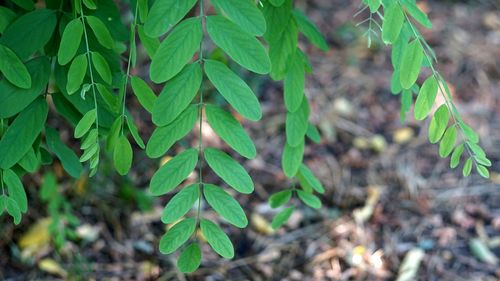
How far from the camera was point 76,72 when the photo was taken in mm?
1484

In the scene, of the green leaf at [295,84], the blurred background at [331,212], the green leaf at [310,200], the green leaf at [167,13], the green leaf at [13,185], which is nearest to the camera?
the green leaf at [167,13]

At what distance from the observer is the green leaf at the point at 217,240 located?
152cm

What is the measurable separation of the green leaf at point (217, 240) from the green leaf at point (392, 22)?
0.54 m

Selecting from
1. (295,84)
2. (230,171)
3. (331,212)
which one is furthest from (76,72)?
(331,212)

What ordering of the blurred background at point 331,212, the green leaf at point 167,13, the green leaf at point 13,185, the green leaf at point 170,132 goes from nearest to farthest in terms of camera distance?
the green leaf at point 167,13 < the green leaf at point 170,132 < the green leaf at point 13,185 < the blurred background at point 331,212

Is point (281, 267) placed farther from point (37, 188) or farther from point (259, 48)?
point (259, 48)

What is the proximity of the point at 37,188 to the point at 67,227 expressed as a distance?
0.25m

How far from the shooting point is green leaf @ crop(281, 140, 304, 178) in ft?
5.90

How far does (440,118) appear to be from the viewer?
1.46 m

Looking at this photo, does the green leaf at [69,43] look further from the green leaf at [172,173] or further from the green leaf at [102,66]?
the green leaf at [172,173]

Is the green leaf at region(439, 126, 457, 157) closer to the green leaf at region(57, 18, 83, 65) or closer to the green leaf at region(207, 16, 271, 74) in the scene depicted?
the green leaf at region(207, 16, 271, 74)

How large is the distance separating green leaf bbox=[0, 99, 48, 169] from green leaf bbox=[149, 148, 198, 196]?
0.30 m

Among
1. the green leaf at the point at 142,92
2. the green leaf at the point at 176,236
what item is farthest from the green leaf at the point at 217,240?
the green leaf at the point at 142,92

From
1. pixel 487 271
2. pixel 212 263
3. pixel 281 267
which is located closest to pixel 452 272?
pixel 487 271
